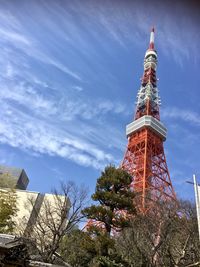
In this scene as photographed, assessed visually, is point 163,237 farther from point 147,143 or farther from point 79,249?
point 147,143

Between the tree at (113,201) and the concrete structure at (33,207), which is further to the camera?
the concrete structure at (33,207)

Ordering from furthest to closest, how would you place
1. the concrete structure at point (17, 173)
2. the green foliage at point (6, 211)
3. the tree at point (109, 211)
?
1. the concrete structure at point (17, 173)
2. the green foliage at point (6, 211)
3. the tree at point (109, 211)

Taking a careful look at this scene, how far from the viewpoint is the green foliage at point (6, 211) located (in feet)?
58.7

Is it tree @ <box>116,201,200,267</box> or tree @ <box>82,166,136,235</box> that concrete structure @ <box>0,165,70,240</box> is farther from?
tree @ <box>116,201,200,267</box>

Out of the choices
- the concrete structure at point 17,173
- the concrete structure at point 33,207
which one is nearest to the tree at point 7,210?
the concrete structure at point 33,207

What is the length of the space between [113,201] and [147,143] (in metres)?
16.3

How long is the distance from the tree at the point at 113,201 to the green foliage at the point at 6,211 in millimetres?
7985

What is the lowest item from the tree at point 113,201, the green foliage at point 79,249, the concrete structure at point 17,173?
the green foliage at point 79,249

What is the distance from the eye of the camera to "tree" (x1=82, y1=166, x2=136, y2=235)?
11859mm

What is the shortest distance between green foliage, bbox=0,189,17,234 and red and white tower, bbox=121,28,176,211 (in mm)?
8279

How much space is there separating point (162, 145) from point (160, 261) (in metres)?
18.6

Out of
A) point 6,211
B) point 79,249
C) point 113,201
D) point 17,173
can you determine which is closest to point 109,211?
point 113,201

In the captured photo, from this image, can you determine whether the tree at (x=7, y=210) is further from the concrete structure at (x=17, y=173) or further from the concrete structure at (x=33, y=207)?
the concrete structure at (x=17, y=173)

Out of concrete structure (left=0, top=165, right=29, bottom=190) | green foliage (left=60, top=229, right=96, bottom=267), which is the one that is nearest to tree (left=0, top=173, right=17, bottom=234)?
green foliage (left=60, top=229, right=96, bottom=267)
